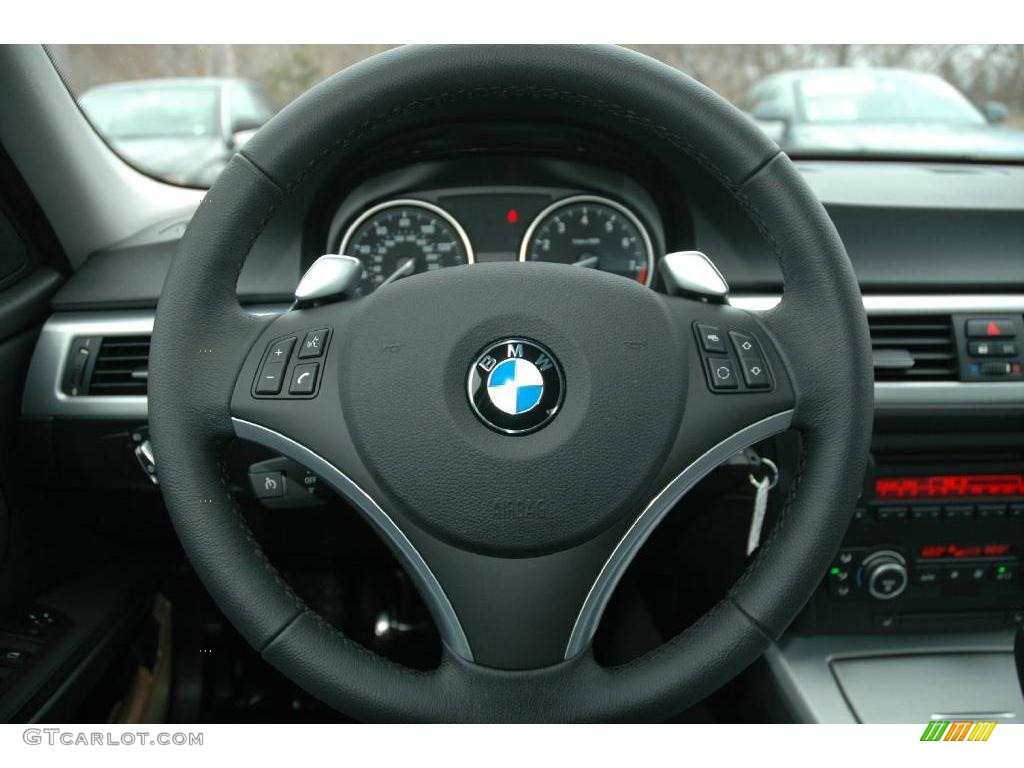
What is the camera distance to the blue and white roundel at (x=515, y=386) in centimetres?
98

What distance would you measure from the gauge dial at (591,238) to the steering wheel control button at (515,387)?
2.46 ft

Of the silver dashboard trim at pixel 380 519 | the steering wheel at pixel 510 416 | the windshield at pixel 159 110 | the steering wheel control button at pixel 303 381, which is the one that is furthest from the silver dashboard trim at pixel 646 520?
the windshield at pixel 159 110

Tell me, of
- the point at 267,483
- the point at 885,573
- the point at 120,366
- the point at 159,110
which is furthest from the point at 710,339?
the point at 159,110

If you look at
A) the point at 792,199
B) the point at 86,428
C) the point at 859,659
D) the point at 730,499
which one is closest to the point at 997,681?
the point at 859,659

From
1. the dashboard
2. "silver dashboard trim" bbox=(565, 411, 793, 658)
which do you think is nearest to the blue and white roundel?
"silver dashboard trim" bbox=(565, 411, 793, 658)

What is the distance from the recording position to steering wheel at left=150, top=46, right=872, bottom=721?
A: 979 mm

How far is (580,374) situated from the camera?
99 cm

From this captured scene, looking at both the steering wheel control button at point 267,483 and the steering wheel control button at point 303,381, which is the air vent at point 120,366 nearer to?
the steering wheel control button at point 267,483

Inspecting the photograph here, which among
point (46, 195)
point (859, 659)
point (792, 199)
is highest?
point (792, 199)

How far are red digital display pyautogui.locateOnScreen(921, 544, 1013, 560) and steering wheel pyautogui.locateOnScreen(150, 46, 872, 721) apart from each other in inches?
27.9

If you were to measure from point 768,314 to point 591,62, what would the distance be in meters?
0.34

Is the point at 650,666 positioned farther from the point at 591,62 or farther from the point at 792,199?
the point at 591,62

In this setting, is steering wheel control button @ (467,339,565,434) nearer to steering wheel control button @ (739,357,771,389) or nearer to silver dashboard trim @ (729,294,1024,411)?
steering wheel control button @ (739,357,771,389)

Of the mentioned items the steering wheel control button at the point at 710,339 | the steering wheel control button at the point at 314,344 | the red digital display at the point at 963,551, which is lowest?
the red digital display at the point at 963,551
